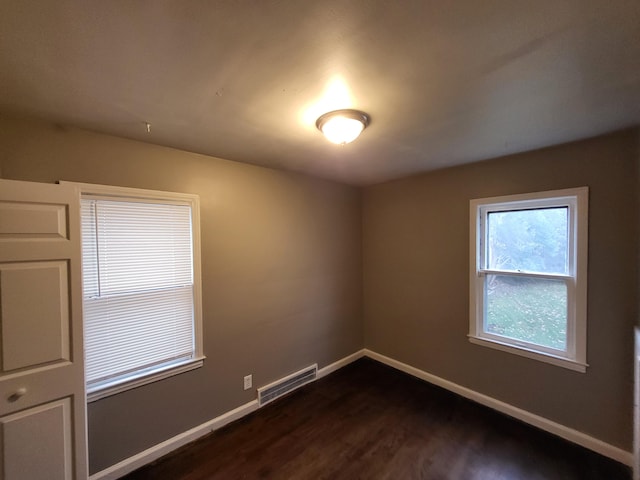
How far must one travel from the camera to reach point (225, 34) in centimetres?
99

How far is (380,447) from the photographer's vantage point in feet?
6.95

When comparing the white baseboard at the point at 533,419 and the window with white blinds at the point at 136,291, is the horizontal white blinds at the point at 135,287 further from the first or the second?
the white baseboard at the point at 533,419

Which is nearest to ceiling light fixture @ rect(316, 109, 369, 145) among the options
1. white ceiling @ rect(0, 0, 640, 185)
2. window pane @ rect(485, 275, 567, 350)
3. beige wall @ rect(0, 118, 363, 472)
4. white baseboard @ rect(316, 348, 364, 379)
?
white ceiling @ rect(0, 0, 640, 185)

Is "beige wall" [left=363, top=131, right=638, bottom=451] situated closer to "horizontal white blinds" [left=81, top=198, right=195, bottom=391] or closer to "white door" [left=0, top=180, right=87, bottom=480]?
"horizontal white blinds" [left=81, top=198, right=195, bottom=391]

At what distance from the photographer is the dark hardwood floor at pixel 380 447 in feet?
6.17

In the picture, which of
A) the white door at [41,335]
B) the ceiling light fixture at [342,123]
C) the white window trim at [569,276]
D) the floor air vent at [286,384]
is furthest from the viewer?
the floor air vent at [286,384]

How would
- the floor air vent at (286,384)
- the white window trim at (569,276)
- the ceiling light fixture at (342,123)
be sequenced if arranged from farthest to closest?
the floor air vent at (286,384) → the white window trim at (569,276) → the ceiling light fixture at (342,123)

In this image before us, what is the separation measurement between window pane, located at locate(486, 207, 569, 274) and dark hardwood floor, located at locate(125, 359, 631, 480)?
4.50 ft

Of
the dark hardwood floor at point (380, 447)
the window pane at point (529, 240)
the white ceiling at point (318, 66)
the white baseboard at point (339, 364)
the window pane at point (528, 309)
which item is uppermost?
the white ceiling at point (318, 66)

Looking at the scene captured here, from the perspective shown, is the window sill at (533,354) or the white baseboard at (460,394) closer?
the white baseboard at (460,394)

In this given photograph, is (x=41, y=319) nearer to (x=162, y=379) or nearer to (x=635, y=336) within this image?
(x=162, y=379)

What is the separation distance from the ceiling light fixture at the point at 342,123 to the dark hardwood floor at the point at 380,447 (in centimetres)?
230

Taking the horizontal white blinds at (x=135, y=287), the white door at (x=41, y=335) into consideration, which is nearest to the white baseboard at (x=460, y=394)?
the white door at (x=41, y=335)

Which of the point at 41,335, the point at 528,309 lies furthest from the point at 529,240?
the point at 41,335
